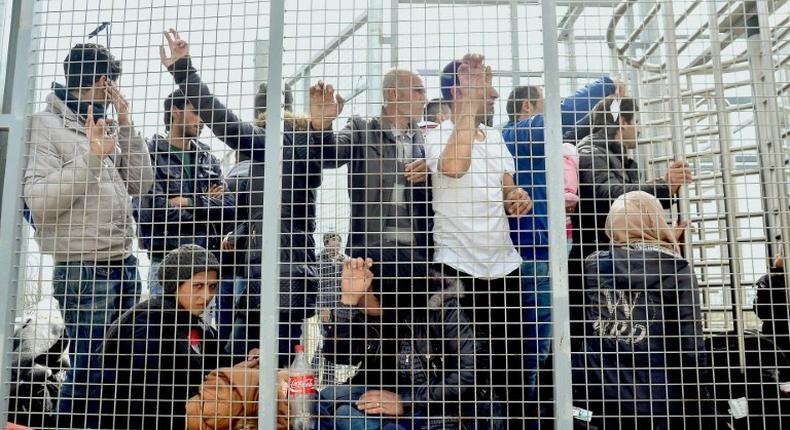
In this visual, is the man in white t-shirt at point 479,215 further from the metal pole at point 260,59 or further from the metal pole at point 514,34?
the metal pole at point 260,59

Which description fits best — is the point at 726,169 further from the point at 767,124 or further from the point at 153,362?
the point at 153,362

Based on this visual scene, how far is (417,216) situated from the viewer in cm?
338

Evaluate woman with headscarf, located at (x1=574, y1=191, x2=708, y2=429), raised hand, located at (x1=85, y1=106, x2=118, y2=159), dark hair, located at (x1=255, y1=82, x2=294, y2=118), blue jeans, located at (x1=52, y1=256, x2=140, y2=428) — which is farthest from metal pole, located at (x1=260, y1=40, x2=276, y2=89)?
woman with headscarf, located at (x1=574, y1=191, x2=708, y2=429)

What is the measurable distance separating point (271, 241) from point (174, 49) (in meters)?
1.16

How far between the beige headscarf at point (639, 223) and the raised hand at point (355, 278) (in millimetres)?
1189

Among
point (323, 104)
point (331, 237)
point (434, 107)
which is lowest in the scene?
point (331, 237)

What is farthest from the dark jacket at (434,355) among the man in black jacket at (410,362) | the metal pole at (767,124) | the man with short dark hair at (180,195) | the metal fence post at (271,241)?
the metal pole at (767,124)

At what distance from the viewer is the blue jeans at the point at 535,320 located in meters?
3.12

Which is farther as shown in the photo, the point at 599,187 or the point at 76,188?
the point at 599,187

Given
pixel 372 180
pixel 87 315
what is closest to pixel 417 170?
pixel 372 180

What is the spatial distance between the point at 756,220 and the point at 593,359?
280 centimetres

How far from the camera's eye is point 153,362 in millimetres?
3215

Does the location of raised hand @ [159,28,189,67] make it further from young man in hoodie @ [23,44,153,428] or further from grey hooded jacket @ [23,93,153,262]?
grey hooded jacket @ [23,93,153,262]

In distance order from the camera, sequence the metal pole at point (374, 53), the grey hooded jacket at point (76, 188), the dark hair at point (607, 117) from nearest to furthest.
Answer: the grey hooded jacket at point (76, 188) < the dark hair at point (607, 117) < the metal pole at point (374, 53)
